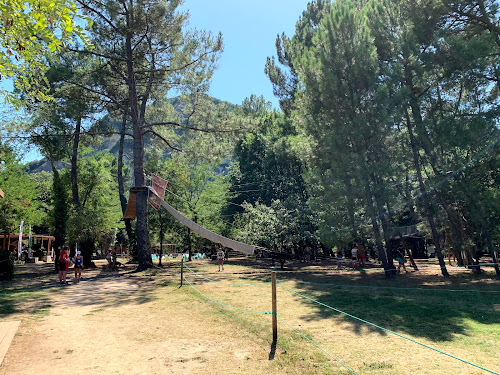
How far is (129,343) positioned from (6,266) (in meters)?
12.6

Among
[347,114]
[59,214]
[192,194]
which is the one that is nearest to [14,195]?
[59,214]

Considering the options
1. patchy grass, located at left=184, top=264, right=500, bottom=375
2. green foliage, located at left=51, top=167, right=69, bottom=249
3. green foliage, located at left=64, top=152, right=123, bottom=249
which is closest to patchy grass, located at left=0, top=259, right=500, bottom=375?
patchy grass, located at left=184, top=264, right=500, bottom=375

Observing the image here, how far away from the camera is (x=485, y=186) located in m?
15.5

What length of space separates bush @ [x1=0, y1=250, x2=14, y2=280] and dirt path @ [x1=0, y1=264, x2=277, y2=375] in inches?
287

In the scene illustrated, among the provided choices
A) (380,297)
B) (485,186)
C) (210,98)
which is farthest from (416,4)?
(380,297)

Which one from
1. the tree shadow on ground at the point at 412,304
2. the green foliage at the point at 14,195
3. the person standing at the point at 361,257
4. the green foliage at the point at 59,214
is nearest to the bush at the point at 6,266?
the green foliage at the point at 59,214

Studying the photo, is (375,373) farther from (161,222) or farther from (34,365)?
(161,222)

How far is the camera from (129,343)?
613 cm

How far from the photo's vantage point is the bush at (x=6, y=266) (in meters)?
14.9

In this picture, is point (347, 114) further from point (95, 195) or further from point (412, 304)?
point (95, 195)

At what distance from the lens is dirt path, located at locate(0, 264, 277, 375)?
4957 mm

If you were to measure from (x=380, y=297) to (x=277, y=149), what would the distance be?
70.7ft

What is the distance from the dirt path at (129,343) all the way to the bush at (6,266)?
7296 mm

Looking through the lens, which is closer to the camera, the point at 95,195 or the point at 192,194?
the point at 95,195
